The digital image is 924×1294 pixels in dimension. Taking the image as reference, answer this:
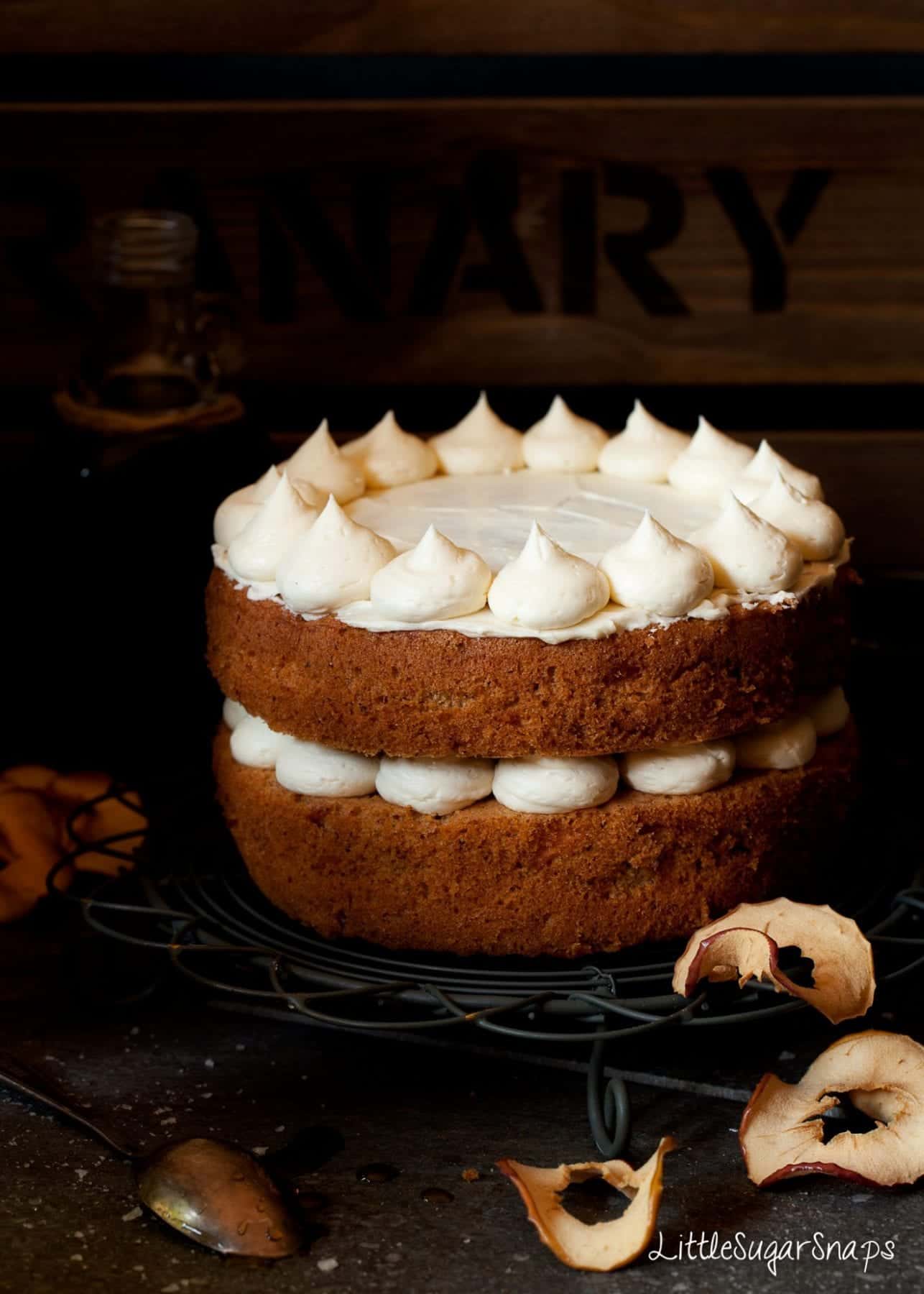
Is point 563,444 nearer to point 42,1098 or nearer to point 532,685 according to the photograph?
point 532,685

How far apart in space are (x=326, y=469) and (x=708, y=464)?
498 mm

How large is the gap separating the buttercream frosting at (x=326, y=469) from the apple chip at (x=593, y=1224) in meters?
0.91

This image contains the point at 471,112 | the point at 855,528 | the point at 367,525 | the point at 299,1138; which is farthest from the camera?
the point at 855,528

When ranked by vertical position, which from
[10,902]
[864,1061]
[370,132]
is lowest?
[10,902]

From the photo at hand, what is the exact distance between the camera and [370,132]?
262cm

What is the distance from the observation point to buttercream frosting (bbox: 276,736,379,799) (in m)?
1.78

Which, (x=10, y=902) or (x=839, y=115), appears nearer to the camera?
(x=10, y=902)

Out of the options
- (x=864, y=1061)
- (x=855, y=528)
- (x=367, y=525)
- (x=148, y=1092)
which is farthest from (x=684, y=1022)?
(x=855, y=528)

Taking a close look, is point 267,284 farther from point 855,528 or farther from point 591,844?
point 591,844

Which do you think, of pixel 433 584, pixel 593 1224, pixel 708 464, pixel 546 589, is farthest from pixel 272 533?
pixel 593 1224

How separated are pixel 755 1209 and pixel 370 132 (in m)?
1.85

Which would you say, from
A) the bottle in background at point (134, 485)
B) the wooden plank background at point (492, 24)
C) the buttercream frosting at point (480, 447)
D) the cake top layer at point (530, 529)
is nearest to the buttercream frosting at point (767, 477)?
the cake top layer at point (530, 529)

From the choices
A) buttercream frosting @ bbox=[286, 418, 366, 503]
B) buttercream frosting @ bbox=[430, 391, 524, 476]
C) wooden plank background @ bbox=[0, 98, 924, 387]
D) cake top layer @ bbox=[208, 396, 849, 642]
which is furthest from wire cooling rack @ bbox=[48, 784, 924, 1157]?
wooden plank background @ bbox=[0, 98, 924, 387]

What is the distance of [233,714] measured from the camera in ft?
6.53
